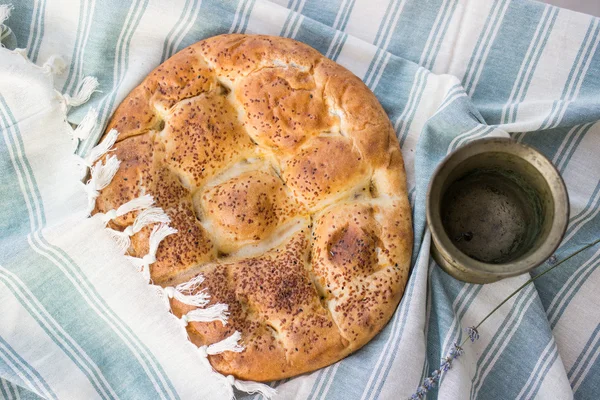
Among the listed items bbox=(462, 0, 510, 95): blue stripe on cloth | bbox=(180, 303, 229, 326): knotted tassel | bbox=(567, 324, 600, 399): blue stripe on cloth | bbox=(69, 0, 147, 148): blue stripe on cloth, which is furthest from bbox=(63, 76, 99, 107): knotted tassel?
bbox=(567, 324, 600, 399): blue stripe on cloth

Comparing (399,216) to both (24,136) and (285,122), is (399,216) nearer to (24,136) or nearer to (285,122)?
(285,122)

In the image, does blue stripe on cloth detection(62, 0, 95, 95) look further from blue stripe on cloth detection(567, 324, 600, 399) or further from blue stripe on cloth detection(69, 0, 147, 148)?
blue stripe on cloth detection(567, 324, 600, 399)

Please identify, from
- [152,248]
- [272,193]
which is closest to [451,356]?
[272,193]

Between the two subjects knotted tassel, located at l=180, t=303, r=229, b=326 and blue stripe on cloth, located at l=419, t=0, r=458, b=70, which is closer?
knotted tassel, located at l=180, t=303, r=229, b=326

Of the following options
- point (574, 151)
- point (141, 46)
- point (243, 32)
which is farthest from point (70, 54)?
point (574, 151)

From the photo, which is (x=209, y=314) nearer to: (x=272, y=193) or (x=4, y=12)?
(x=272, y=193)
